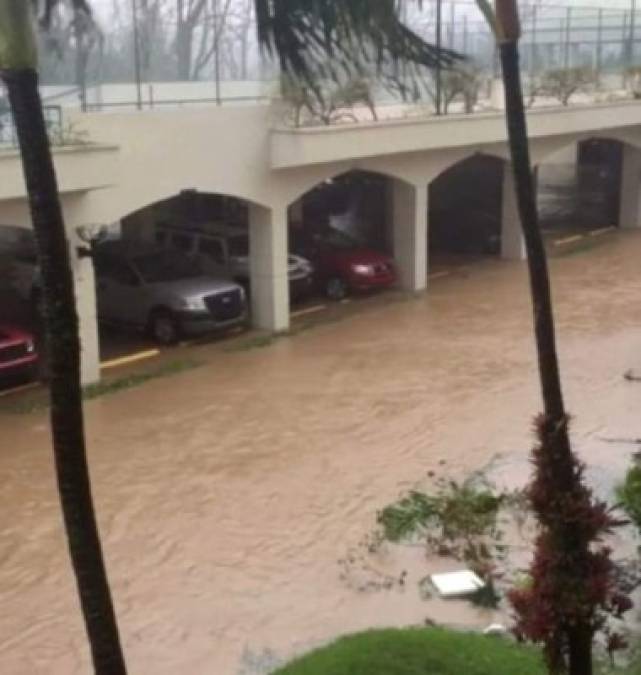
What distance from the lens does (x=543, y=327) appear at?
645 cm

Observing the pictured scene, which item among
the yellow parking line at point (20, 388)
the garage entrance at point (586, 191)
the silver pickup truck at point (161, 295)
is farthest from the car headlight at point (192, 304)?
the garage entrance at point (586, 191)

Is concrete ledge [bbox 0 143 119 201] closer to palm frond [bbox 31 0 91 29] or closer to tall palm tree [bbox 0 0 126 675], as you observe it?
palm frond [bbox 31 0 91 29]

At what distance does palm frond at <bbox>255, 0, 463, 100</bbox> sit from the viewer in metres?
5.59

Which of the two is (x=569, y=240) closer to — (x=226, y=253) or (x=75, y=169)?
(x=226, y=253)

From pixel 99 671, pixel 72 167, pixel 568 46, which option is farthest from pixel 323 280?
pixel 99 671

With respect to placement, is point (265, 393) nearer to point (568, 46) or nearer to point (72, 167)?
point (72, 167)

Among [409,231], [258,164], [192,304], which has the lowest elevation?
[192,304]

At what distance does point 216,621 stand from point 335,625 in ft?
3.40

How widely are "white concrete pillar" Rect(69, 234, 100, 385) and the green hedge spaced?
10.3 m

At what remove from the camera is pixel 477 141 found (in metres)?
23.5

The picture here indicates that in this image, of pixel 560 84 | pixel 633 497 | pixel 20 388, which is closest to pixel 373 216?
pixel 560 84

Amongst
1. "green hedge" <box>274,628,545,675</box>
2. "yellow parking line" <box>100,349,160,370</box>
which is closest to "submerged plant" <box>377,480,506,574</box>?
"green hedge" <box>274,628,545,675</box>

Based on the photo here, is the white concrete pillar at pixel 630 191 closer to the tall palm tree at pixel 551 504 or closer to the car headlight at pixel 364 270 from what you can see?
the car headlight at pixel 364 270

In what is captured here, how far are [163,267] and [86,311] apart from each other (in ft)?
12.7
